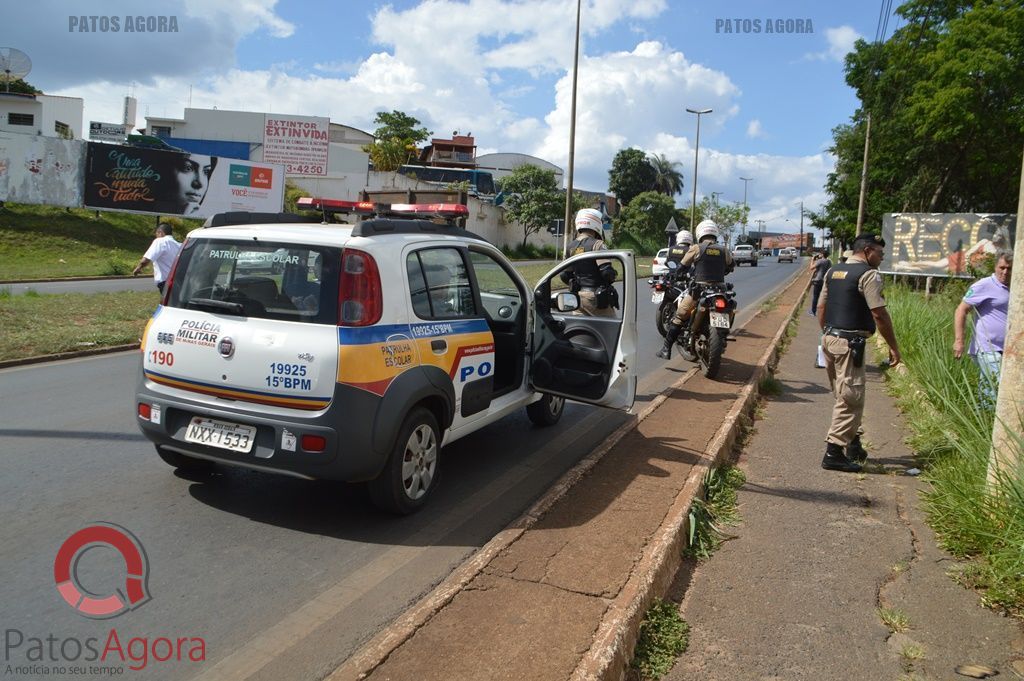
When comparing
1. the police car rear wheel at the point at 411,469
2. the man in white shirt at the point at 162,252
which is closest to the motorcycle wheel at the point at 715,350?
the police car rear wheel at the point at 411,469

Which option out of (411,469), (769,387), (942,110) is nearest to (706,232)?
(769,387)

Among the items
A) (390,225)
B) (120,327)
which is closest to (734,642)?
(390,225)

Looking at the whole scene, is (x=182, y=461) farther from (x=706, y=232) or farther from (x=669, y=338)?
(x=706, y=232)

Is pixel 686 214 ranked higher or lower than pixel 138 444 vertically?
higher

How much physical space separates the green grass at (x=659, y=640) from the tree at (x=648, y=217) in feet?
220

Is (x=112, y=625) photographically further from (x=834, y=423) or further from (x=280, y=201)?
(x=280, y=201)

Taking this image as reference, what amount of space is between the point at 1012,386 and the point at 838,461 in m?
1.93

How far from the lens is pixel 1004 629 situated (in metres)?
3.68

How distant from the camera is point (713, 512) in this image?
17.0 ft

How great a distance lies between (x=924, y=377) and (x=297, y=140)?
4295 cm

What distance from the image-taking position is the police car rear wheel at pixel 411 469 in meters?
4.55

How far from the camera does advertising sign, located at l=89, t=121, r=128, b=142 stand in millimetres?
57406

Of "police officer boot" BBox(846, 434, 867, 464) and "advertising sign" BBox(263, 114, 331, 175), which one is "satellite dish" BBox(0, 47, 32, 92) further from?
"police officer boot" BBox(846, 434, 867, 464)

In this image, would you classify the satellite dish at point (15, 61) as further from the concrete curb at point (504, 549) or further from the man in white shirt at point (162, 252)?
the concrete curb at point (504, 549)
